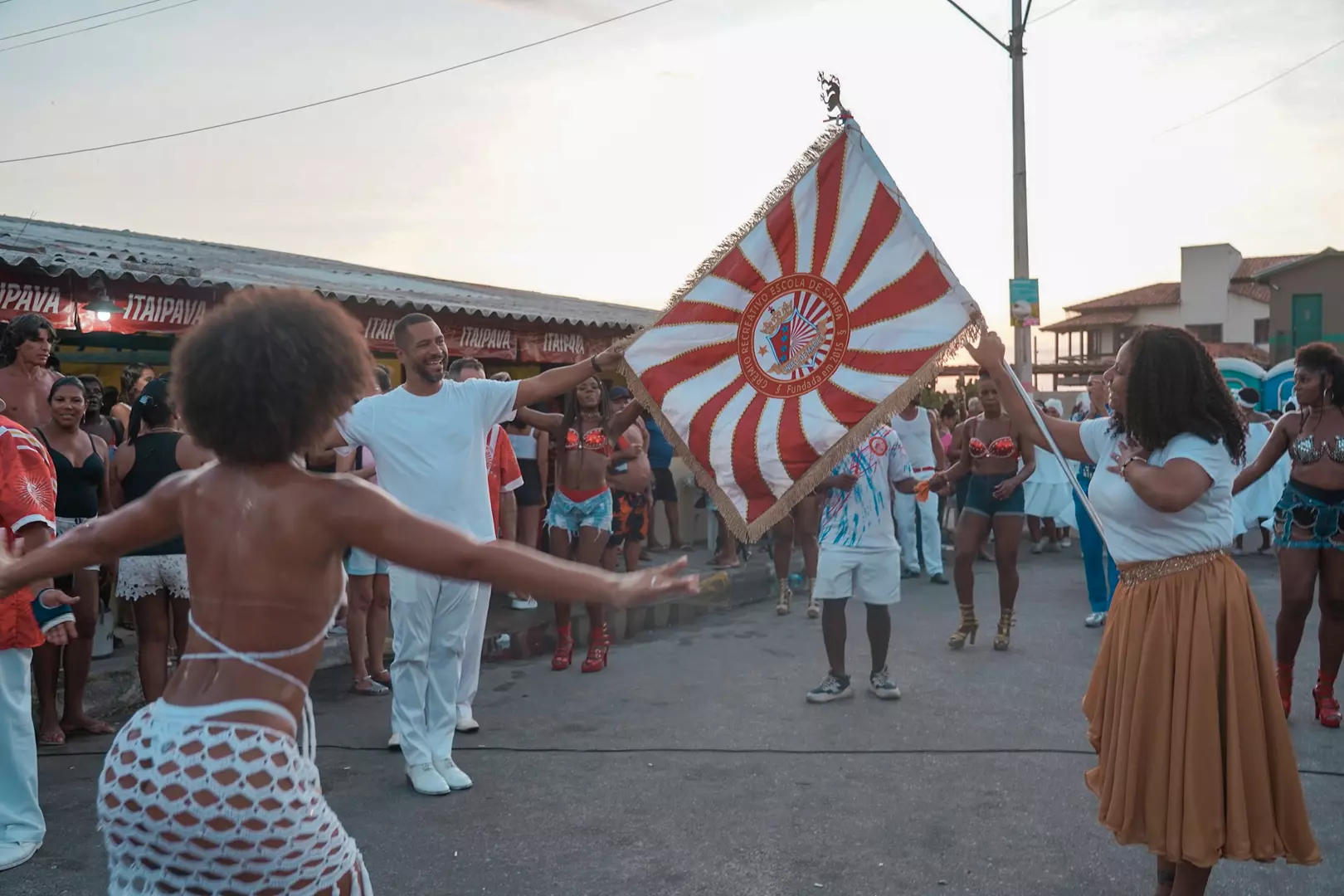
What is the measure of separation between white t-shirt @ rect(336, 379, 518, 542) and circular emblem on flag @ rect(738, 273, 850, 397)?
1166 mm

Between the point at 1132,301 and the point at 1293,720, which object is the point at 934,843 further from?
the point at 1132,301

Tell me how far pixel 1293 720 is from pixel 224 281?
8381 mm

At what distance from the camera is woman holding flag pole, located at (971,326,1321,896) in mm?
3496

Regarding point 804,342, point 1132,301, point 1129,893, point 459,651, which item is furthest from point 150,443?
point 1132,301

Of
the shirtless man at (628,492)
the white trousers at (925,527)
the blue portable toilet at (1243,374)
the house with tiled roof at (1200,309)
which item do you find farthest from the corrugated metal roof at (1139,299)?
the shirtless man at (628,492)

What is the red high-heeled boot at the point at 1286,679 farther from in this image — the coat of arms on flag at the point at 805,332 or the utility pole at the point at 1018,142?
the utility pole at the point at 1018,142

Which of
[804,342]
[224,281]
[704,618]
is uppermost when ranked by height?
[224,281]

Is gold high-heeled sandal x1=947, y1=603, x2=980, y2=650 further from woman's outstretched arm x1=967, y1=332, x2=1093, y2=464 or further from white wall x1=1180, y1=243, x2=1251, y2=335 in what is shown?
white wall x1=1180, y1=243, x2=1251, y2=335

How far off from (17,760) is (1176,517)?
14.1ft

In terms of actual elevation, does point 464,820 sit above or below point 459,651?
below

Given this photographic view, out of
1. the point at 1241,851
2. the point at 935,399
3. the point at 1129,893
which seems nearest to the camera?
the point at 1241,851

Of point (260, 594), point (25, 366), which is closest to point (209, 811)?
point (260, 594)

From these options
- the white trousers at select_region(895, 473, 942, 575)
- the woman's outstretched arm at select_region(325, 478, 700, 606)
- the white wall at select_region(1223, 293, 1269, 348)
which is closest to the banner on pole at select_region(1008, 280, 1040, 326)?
the white trousers at select_region(895, 473, 942, 575)

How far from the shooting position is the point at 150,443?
610cm
